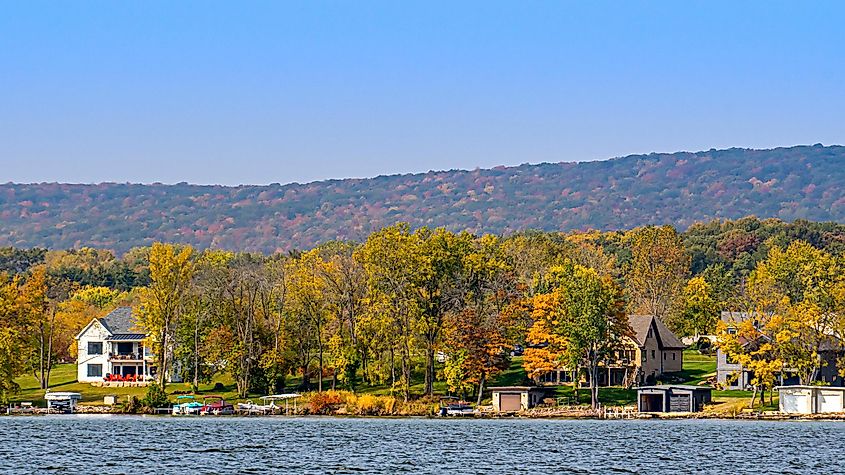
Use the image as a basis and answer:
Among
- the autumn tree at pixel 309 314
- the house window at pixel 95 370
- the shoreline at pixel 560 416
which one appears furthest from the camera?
the house window at pixel 95 370

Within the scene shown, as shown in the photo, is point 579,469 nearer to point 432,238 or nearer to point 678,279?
point 432,238

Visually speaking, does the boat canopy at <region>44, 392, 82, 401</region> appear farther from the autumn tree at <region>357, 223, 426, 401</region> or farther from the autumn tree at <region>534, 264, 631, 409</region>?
the autumn tree at <region>534, 264, 631, 409</region>

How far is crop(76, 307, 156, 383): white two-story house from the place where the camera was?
124 m

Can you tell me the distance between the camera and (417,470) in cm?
5450

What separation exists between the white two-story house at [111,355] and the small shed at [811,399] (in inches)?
2252

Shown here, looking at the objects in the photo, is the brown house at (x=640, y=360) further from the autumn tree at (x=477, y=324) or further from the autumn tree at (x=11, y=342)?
the autumn tree at (x=11, y=342)

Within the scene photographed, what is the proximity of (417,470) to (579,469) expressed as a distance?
686 cm

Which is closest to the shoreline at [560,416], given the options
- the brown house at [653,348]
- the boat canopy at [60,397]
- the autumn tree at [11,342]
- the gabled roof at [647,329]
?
the autumn tree at [11,342]

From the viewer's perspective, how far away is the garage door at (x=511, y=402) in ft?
331

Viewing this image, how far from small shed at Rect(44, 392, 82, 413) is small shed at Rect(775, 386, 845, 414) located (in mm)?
54802

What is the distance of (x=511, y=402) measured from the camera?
101m

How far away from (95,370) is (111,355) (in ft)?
7.02

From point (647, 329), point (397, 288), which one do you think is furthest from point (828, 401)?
point (397, 288)

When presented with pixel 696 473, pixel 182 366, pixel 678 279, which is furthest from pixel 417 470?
pixel 678 279
